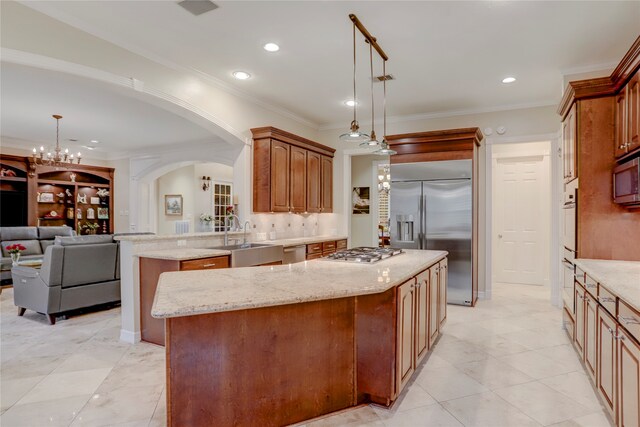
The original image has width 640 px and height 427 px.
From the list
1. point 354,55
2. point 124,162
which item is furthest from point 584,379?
point 124,162

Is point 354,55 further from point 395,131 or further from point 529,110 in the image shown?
point 529,110

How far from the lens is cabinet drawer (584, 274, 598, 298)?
241 cm

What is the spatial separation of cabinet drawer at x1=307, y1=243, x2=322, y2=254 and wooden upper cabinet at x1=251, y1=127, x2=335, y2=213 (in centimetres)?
56

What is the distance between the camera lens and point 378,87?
455 cm

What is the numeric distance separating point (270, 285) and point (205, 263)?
1727mm

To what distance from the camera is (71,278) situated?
14.2 feet

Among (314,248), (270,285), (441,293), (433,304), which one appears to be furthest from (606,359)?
(314,248)

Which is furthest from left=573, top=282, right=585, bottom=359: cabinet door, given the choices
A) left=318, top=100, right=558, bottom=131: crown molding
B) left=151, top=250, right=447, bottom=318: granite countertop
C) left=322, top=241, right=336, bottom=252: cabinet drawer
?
left=322, top=241, right=336, bottom=252: cabinet drawer

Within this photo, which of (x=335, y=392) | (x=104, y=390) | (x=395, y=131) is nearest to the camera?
(x=335, y=392)

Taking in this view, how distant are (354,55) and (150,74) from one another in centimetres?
200

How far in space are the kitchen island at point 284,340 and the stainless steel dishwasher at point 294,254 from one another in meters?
2.19

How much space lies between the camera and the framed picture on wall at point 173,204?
365 inches

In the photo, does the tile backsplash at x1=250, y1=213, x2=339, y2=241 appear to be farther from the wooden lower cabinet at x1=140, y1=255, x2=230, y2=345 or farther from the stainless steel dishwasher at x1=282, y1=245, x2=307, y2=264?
the wooden lower cabinet at x1=140, y1=255, x2=230, y2=345

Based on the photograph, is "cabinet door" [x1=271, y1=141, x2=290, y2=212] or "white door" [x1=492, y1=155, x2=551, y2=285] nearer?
"cabinet door" [x1=271, y1=141, x2=290, y2=212]
